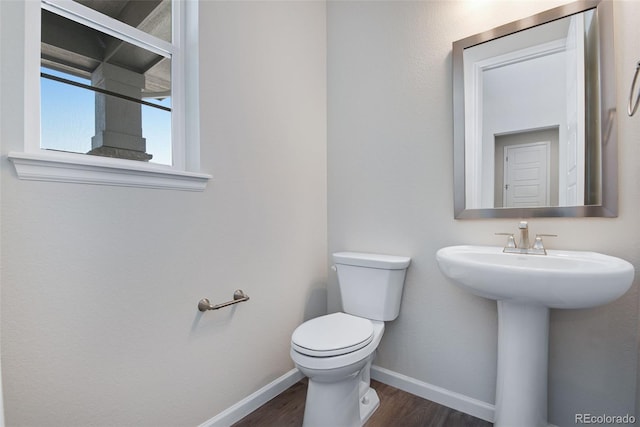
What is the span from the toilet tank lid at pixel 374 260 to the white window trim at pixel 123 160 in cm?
85

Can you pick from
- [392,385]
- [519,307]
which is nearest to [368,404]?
[392,385]

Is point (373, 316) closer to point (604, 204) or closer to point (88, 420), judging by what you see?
point (604, 204)

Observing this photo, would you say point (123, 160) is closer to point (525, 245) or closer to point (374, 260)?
point (374, 260)

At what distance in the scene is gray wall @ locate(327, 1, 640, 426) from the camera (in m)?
1.20

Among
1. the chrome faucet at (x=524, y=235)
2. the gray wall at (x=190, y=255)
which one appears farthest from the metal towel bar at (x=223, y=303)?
the chrome faucet at (x=524, y=235)

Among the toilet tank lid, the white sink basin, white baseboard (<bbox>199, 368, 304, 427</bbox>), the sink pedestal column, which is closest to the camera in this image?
the white sink basin

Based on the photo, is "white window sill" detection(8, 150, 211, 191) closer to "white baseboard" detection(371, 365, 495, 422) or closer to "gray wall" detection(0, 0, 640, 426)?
"gray wall" detection(0, 0, 640, 426)

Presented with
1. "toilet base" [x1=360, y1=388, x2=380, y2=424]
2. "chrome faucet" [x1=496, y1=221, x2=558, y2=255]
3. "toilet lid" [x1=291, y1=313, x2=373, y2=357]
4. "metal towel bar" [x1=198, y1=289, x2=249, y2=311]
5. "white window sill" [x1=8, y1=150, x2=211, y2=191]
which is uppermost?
"white window sill" [x1=8, y1=150, x2=211, y2=191]

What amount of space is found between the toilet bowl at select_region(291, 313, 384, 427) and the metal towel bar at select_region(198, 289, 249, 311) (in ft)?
1.03

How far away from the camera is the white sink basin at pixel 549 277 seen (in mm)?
922

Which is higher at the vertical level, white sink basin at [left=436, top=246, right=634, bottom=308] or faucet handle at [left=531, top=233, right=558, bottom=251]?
faucet handle at [left=531, top=233, right=558, bottom=251]

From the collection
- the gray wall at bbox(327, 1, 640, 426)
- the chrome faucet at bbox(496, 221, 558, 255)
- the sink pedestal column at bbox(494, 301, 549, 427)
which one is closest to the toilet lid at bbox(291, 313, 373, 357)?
the gray wall at bbox(327, 1, 640, 426)

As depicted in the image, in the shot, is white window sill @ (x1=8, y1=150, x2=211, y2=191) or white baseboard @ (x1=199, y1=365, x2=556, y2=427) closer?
white window sill @ (x1=8, y1=150, x2=211, y2=191)

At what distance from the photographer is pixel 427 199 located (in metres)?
1.64
